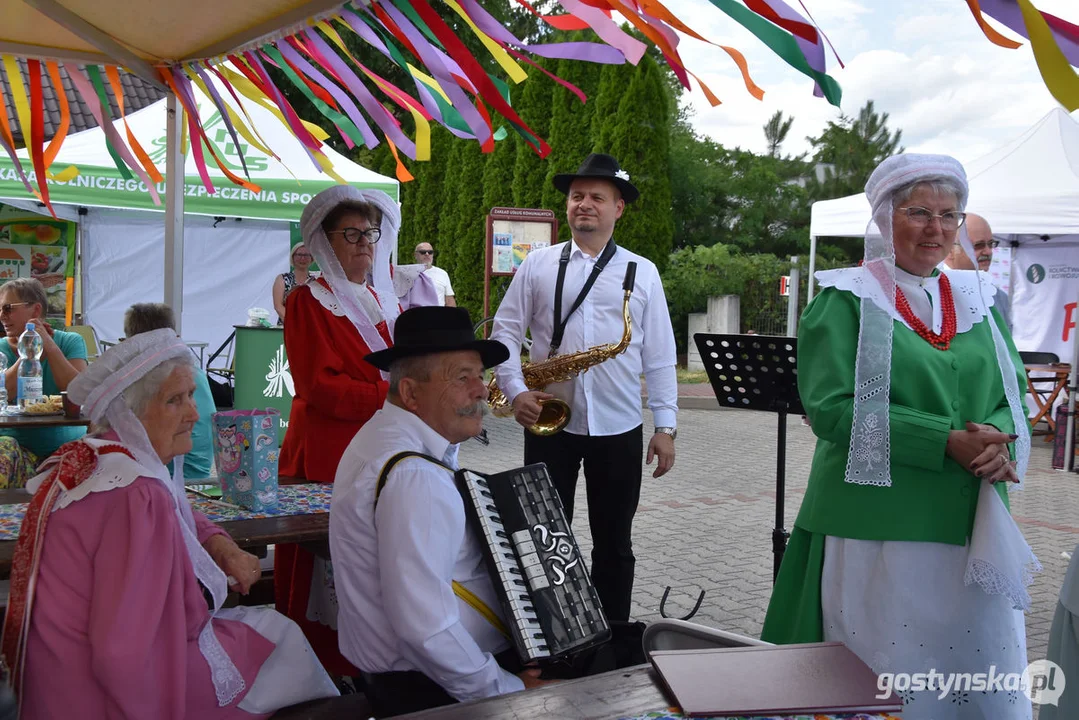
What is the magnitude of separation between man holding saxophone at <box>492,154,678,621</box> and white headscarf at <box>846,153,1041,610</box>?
1.39 meters

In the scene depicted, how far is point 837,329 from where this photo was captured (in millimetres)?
2641

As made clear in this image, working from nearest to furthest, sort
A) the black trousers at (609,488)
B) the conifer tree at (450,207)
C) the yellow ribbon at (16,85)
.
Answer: the black trousers at (609,488), the yellow ribbon at (16,85), the conifer tree at (450,207)

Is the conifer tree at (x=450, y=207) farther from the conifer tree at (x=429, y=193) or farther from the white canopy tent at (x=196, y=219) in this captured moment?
the white canopy tent at (x=196, y=219)

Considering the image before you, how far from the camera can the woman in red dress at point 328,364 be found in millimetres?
3354

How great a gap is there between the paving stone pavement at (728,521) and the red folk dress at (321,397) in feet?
6.58

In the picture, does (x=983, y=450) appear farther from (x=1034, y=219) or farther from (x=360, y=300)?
(x=1034, y=219)

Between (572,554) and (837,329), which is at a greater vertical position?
(837,329)

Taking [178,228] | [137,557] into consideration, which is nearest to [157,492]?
[137,557]

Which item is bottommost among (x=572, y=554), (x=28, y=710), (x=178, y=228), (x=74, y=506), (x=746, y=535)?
(x=746, y=535)

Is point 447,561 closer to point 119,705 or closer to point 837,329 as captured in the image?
point 119,705

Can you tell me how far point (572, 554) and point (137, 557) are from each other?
110cm

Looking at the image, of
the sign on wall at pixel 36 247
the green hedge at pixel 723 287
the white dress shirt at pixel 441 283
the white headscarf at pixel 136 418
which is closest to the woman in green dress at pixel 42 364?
the white headscarf at pixel 136 418

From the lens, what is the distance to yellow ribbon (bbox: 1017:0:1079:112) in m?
1.60

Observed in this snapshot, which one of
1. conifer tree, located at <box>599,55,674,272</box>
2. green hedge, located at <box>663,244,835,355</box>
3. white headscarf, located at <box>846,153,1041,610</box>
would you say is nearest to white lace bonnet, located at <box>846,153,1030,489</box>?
white headscarf, located at <box>846,153,1041,610</box>
